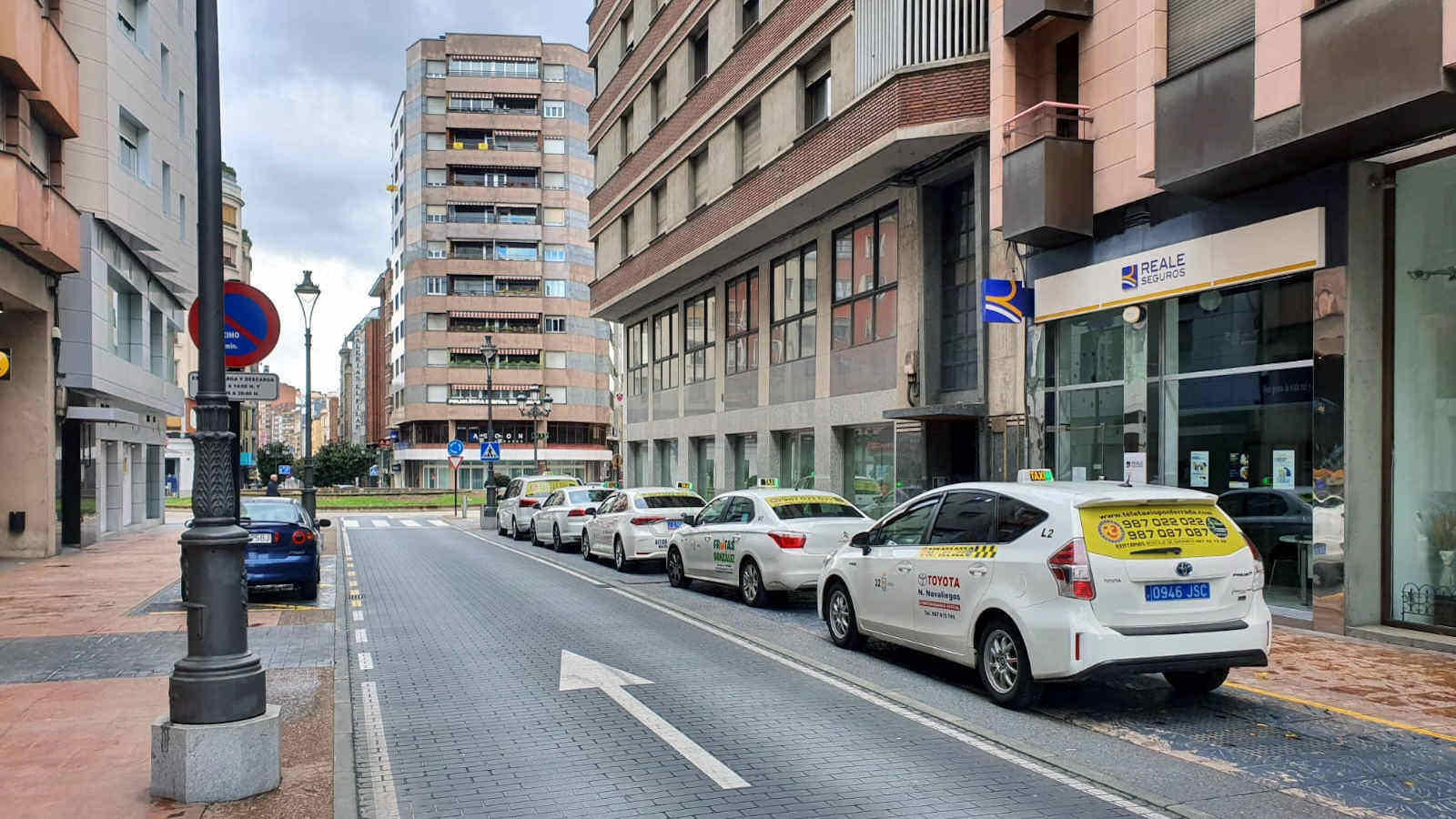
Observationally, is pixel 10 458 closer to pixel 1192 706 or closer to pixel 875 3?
pixel 875 3

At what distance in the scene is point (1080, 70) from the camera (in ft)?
52.0

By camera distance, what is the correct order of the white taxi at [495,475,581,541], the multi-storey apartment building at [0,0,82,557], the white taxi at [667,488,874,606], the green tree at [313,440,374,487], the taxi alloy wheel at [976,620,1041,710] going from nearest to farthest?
the taxi alloy wheel at [976,620,1041,710] < the white taxi at [667,488,874,606] < the multi-storey apartment building at [0,0,82,557] < the white taxi at [495,475,581,541] < the green tree at [313,440,374,487]

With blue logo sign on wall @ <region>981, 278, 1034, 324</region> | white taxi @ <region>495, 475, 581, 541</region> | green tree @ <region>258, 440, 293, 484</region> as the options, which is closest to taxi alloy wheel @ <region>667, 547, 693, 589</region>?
blue logo sign on wall @ <region>981, 278, 1034, 324</region>

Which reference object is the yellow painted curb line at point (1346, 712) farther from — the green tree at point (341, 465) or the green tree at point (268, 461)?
the green tree at point (268, 461)

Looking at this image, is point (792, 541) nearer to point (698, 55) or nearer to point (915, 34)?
point (915, 34)

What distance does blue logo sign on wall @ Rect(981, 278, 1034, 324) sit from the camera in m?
16.3

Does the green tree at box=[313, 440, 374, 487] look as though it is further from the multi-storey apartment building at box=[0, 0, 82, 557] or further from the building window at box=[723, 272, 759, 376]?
the multi-storey apartment building at box=[0, 0, 82, 557]

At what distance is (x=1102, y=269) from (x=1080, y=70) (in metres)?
3.19

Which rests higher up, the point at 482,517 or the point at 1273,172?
the point at 1273,172

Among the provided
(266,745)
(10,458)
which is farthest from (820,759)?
(10,458)

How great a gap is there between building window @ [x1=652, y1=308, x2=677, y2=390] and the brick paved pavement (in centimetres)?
2244

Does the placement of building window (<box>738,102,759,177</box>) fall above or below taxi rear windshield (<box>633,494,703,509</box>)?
above

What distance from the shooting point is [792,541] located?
13.6 metres

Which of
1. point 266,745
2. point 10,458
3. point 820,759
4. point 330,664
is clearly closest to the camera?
point 266,745
